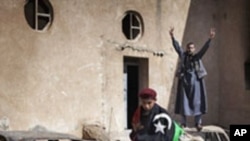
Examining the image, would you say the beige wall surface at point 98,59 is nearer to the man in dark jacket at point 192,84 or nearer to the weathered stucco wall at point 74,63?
the weathered stucco wall at point 74,63

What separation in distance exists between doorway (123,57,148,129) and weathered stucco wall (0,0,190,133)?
0.20 metres

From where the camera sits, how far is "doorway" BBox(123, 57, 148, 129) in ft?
44.3

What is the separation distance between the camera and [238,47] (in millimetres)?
14727

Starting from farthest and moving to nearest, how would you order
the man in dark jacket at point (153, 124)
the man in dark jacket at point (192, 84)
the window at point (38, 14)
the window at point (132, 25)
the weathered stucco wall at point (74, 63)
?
the window at point (132, 25) < the man in dark jacket at point (192, 84) < the window at point (38, 14) < the weathered stucco wall at point (74, 63) < the man in dark jacket at point (153, 124)

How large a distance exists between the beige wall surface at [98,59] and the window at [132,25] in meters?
0.13

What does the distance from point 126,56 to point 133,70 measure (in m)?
0.67

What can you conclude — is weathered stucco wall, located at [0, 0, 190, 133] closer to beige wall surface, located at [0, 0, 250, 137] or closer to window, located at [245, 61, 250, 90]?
beige wall surface, located at [0, 0, 250, 137]

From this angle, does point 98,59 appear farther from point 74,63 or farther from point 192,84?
point 192,84

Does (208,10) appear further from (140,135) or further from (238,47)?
(140,135)

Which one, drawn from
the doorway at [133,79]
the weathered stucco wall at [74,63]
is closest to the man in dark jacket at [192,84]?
the weathered stucco wall at [74,63]

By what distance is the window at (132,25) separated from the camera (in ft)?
43.7

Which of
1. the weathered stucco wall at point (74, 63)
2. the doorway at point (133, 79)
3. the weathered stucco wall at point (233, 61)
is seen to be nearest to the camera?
the weathered stucco wall at point (74, 63)

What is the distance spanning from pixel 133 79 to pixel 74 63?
7.42 feet

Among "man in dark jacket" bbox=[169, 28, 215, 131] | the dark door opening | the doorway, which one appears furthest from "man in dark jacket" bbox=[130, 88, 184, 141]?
the dark door opening
